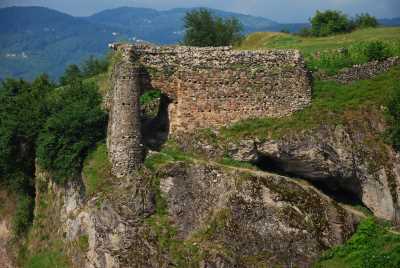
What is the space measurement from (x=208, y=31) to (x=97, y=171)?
37778mm

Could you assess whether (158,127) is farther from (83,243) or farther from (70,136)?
(83,243)

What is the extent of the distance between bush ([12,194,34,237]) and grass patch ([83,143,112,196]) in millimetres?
7138

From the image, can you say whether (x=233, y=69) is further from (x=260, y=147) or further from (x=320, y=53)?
(x=320, y=53)

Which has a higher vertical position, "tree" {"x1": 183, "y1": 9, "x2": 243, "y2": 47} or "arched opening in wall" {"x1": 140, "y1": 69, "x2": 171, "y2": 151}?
"tree" {"x1": 183, "y1": 9, "x2": 243, "y2": 47}

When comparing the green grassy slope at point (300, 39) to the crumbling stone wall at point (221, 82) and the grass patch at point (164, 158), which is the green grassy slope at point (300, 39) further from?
the grass patch at point (164, 158)

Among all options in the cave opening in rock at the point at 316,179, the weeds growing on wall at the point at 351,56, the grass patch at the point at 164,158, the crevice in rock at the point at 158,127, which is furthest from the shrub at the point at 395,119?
the crevice in rock at the point at 158,127

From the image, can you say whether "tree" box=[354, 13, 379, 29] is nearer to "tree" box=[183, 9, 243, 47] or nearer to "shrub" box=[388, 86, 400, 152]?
"tree" box=[183, 9, 243, 47]

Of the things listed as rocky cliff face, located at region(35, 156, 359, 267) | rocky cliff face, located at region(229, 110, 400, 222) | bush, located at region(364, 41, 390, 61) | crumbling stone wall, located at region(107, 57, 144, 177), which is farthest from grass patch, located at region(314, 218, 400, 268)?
bush, located at region(364, 41, 390, 61)

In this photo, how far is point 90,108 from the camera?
2892cm

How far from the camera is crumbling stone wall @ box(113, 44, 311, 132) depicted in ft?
86.0

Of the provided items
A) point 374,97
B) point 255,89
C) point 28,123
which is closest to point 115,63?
point 255,89

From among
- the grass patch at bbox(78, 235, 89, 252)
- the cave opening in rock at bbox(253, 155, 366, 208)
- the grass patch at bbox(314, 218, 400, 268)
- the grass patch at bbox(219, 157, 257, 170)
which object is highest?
the grass patch at bbox(219, 157, 257, 170)

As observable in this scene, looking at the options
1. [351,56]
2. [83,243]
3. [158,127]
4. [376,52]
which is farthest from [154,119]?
[376,52]

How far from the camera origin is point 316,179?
1070 inches
